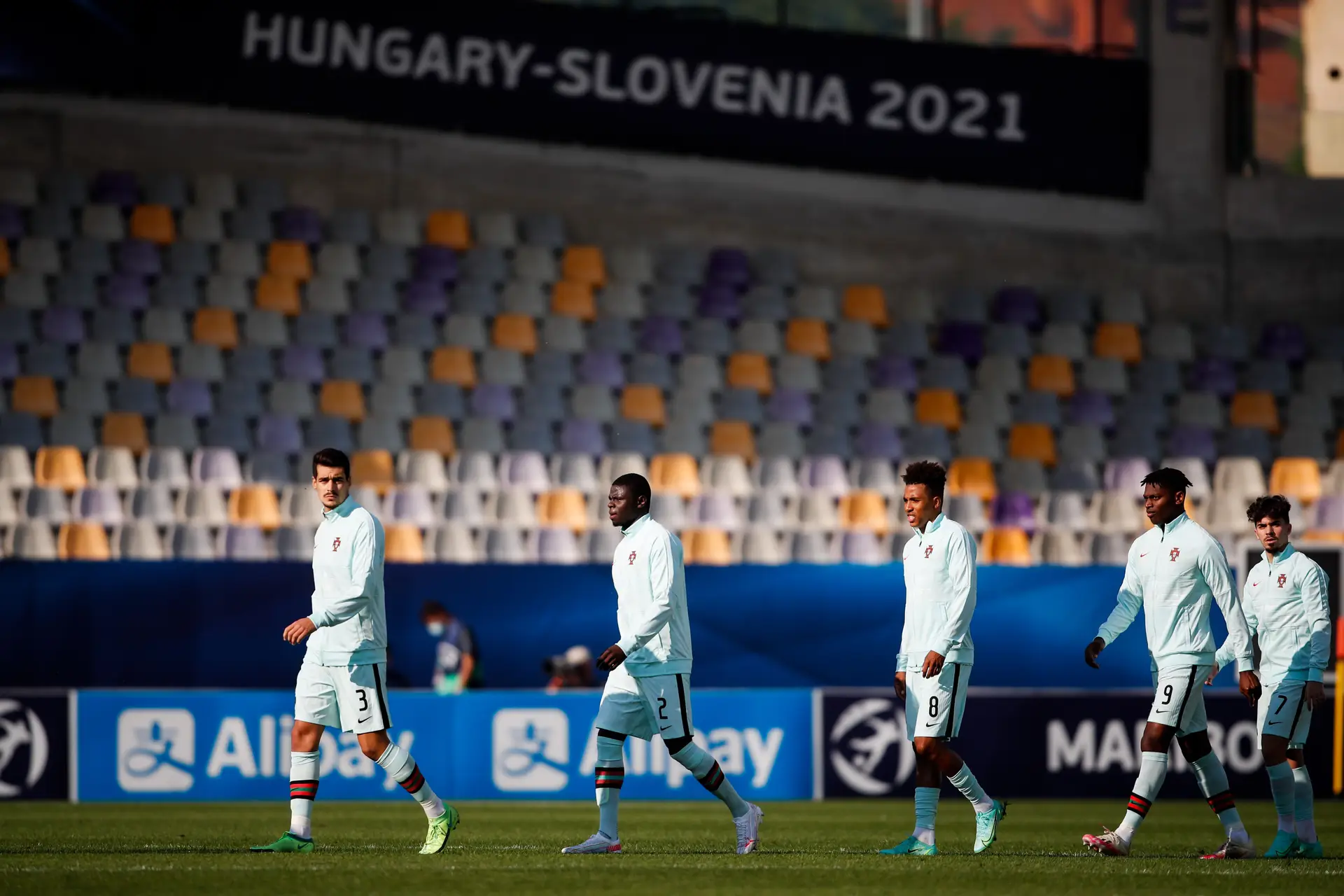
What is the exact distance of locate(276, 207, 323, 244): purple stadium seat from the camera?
73.5ft

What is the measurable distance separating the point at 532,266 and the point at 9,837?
39.3ft

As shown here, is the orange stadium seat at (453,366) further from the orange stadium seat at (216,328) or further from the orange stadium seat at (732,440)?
the orange stadium seat at (732,440)

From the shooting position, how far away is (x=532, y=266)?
22719 millimetres

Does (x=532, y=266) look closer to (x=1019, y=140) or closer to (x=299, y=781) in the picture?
(x=1019, y=140)

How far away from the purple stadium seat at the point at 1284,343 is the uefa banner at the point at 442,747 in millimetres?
9872

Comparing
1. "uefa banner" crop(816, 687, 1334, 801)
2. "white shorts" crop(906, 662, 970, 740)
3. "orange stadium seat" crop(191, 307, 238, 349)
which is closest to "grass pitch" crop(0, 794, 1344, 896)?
"white shorts" crop(906, 662, 970, 740)

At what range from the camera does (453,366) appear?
2169 centimetres

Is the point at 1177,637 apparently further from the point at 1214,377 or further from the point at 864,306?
the point at 1214,377

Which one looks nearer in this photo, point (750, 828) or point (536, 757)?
point (750, 828)

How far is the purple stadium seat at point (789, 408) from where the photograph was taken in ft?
72.4

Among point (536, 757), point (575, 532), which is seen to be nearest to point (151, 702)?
point (536, 757)

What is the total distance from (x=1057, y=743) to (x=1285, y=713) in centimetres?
586

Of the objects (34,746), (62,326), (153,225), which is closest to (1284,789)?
(34,746)

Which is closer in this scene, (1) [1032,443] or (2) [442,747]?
(2) [442,747]
